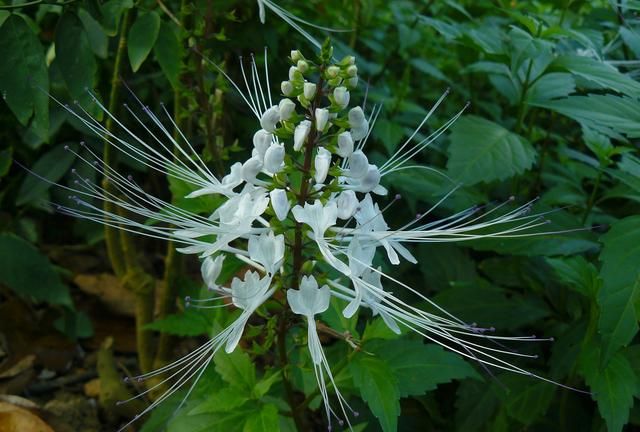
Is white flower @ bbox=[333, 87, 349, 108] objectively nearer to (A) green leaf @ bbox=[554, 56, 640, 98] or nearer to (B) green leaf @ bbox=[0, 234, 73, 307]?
(A) green leaf @ bbox=[554, 56, 640, 98]

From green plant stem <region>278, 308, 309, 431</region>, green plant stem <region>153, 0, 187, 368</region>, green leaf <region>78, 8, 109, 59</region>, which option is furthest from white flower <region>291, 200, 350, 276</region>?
green leaf <region>78, 8, 109, 59</region>

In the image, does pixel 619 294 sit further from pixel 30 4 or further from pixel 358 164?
pixel 30 4

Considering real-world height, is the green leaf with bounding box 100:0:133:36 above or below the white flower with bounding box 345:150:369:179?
below

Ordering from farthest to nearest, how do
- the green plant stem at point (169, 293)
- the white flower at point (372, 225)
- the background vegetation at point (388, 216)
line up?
1. the green plant stem at point (169, 293)
2. the background vegetation at point (388, 216)
3. the white flower at point (372, 225)

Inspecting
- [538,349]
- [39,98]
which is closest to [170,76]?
[39,98]

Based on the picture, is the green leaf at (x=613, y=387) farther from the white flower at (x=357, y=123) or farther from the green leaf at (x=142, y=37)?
the green leaf at (x=142, y=37)

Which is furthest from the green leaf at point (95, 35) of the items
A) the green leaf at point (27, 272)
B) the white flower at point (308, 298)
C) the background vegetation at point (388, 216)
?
the white flower at point (308, 298)
